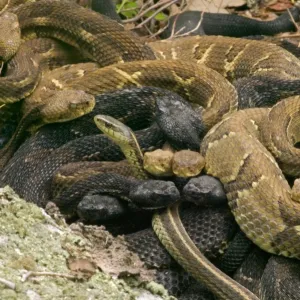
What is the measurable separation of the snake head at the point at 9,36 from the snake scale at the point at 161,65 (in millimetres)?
230

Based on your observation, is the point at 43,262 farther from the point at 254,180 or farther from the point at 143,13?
the point at 143,13

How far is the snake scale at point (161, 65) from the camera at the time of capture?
7301 millimetres

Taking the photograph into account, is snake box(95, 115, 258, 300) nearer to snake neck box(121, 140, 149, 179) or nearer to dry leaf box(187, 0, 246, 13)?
snake neck box(121, 140, 149, 179)

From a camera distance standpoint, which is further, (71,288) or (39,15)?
Answer: (39,15)

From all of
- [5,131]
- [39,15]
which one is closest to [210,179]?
[5,131]

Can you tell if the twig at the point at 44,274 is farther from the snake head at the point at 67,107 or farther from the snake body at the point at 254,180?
the snake head at the point at 67,107

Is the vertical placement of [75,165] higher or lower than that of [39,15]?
lower

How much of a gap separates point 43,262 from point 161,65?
3331 mm

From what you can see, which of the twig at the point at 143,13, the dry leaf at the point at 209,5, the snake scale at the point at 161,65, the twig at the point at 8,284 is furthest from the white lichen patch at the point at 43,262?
the dry leaf at the point at 209,5

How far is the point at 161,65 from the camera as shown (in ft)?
26.1

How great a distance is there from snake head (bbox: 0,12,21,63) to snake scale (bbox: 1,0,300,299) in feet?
0.76

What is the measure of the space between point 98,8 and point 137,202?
3910 millimetres

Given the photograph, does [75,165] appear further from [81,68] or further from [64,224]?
[81,68]

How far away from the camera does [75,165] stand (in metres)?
6.86
